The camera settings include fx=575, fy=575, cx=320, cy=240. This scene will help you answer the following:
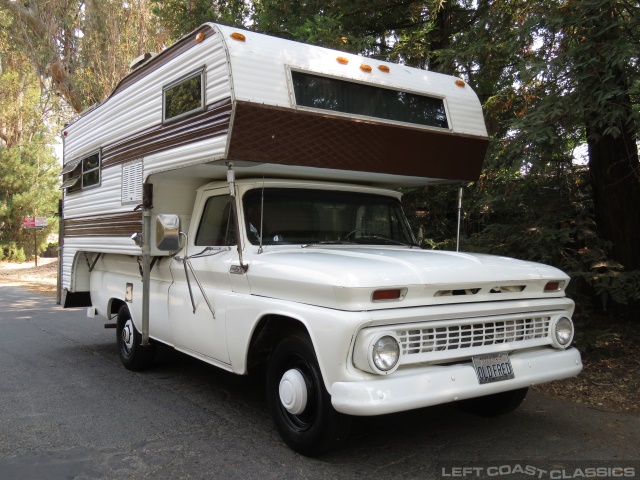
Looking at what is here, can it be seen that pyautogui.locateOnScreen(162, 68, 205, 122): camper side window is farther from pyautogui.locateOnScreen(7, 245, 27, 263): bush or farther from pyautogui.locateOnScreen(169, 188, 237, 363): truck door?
pyautogui.locateOnScreen(7, 245, 27, 263): bush

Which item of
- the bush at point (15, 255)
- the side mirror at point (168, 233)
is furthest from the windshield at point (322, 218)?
the bush at point (15, 255)

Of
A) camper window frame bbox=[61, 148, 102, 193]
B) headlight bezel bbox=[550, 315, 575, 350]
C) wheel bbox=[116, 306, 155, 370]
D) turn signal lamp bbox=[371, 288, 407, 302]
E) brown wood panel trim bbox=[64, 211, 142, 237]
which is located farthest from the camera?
camper window frame bbox=[61, 148, 102, 193]

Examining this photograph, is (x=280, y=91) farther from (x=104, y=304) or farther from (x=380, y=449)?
(x=104, y=304)

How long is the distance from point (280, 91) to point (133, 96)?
2404 mm

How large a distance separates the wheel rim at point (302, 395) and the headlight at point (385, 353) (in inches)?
22.0

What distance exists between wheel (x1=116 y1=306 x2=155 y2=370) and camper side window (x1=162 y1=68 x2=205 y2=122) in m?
2.48

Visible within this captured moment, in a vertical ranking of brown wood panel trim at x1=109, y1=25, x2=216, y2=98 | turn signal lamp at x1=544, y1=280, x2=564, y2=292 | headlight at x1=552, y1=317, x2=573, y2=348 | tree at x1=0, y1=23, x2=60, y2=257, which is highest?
tree at x1=0, y1=23, x2=60, y2=257

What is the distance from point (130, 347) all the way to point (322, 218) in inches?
116

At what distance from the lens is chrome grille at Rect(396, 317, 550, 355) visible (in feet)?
11.8

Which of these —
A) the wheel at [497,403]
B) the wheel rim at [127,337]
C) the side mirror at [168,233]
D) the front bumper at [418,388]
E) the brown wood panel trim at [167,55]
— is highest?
the brown wood panel trim at [167,55]

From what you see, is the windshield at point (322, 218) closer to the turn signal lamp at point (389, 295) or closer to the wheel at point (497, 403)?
the turn signal lamp at point (389, 295)

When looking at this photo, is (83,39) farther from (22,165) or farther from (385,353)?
(385,353)

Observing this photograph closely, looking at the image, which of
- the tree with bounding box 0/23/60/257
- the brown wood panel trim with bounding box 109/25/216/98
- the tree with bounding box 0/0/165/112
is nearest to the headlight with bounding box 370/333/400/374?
the brown wood panel trim with bounding box 109/25/216/98

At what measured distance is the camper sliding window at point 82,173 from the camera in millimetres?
7227
